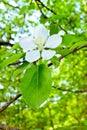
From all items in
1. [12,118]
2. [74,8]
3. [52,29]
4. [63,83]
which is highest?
[52,29]

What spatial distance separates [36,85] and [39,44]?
0.31 feet

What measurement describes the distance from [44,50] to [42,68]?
0.05 meters

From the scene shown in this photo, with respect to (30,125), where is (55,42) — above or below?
above

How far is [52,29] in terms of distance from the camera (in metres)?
0.84

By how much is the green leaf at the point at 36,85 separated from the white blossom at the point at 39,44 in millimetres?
24

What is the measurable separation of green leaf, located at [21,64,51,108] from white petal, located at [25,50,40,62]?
2cm

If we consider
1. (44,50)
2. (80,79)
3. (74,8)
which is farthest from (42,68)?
(74,8)

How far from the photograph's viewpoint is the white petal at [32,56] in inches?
27.4

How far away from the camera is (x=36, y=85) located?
2.24ft

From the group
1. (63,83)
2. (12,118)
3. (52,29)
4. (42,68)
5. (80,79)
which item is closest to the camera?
(42,68)

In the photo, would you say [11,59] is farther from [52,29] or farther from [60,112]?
[60,112]

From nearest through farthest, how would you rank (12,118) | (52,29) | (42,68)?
(42,68) → (52,29) → (12,118)

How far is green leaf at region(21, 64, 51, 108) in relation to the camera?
2.22 ft

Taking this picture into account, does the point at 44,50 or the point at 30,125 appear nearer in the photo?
the point at 44,50
